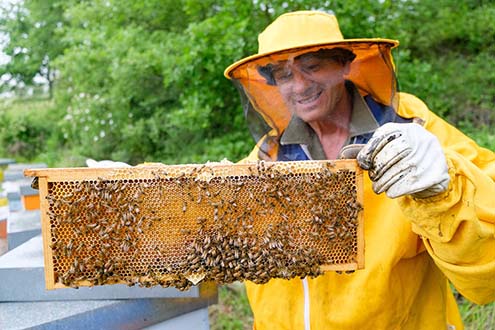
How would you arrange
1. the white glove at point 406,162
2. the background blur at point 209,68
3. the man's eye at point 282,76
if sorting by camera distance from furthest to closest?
the background blur at point 209,68
the man's eye at point 282,76
the white glove at point 406,162

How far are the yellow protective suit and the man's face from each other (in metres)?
0.37

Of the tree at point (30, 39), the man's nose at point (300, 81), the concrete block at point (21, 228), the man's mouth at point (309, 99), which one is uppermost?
the tree at point (30, 39)

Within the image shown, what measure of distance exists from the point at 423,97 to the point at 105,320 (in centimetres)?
615

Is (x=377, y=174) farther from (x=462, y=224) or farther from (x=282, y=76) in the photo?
(x=282, y=76)

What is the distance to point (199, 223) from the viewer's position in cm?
198

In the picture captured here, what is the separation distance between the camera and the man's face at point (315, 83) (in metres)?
2.58

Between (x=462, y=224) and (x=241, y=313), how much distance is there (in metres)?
4.42

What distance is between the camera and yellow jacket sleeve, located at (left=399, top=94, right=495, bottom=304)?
5.80ft

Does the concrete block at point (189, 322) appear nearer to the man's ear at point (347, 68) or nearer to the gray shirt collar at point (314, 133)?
the gray shirt collar at point (314, 133)

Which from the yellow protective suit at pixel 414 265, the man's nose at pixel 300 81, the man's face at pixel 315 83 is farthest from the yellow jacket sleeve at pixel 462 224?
the man's nose at pixel 300 81

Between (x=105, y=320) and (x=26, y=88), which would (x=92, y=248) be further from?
(x=26, y=88)

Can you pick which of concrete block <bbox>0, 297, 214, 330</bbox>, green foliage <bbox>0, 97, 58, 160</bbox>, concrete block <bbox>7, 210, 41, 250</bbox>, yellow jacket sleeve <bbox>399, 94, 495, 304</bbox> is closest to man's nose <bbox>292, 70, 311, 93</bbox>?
yellow jacket sleeve <bbox>399, 94, 495, 304</bbox>

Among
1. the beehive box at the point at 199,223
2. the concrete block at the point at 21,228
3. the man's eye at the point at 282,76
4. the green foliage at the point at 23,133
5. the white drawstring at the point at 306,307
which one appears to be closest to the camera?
the beehive box at the point at 199,223

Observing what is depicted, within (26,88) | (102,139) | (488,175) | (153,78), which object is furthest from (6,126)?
(488,175)
